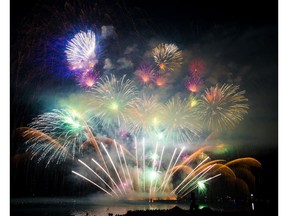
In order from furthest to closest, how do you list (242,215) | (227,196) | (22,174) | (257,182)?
(227,196)
(22,174)
(257,182)
(242,215)

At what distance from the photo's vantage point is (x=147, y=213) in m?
29.5

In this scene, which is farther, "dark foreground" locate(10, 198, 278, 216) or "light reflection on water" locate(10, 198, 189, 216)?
"light reflection on water" locate(10, 198, 189, 216)

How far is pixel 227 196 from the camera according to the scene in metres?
99.2

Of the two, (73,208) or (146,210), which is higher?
(146,210)

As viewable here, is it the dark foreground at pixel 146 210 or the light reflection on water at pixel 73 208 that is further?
the light reflection on water at pixel 73 208

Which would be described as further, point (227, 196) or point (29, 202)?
point (227, 196)

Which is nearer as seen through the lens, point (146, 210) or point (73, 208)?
point (146, 210)
